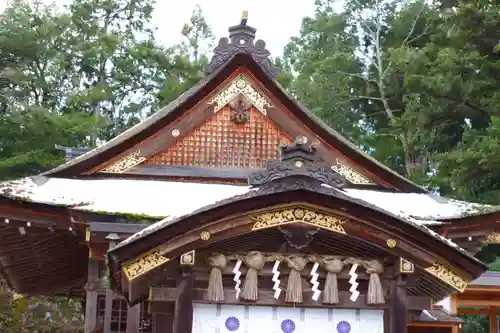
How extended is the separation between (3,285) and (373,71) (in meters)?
18.5

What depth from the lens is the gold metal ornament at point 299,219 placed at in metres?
6.63

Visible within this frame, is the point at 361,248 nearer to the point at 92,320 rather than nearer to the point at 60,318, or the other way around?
the point at 92,320

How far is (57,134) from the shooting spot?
2822 centimetres

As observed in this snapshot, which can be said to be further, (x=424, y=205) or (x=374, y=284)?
(x=424, y=205)

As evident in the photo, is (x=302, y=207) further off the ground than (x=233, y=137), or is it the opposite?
(x=233, y=137)

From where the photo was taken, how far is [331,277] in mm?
6883

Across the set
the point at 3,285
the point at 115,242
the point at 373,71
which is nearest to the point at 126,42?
the point at 373,71

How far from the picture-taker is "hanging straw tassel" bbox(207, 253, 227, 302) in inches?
263

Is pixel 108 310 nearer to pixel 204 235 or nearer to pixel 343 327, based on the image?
pixel 204 235

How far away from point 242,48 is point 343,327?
5876 millimetres

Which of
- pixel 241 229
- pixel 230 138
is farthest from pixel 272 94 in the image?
pixel 241 229

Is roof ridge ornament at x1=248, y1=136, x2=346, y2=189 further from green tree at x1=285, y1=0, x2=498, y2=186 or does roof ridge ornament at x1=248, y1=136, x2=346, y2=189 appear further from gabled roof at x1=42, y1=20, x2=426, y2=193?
green tree at x1=285, y1=0, x2=498, y2=186

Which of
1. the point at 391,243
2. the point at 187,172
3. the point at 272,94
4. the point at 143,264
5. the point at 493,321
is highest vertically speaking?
the point at 272,94

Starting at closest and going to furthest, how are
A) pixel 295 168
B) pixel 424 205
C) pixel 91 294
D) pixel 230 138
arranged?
1. pixel 295 168
2. pixel 91 294
3. pixel 424 205
4. pixel 230 138
